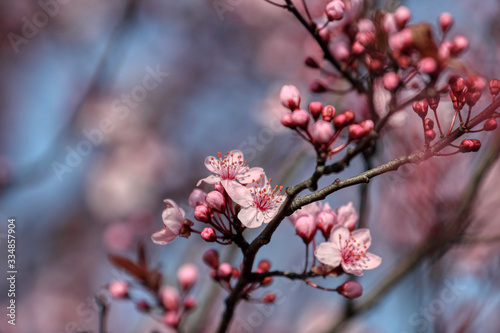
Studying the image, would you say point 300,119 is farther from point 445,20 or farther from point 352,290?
point 445,20

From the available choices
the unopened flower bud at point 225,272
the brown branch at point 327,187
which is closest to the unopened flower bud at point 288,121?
the brown branch at point 327,187

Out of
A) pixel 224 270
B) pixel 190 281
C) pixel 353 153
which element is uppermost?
pixel 353 153

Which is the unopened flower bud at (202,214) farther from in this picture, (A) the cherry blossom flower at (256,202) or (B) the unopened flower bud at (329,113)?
(B) the unopened flower bud at (329,113)

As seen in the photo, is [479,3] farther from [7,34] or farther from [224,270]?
[7,34]

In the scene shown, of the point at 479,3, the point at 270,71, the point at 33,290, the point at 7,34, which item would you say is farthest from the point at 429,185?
the point at 7,34

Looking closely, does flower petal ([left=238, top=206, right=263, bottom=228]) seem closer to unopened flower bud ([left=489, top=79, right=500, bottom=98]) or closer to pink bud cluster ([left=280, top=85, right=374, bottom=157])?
pink bud cluster ([left=280, top=85, right=374, bottom=157])

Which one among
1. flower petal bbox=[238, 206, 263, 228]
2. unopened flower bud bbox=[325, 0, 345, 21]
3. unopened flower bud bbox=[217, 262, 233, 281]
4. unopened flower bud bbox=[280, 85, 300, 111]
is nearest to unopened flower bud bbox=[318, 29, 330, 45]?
unopened flower bud bbox=[325, 0, 345, 21]
